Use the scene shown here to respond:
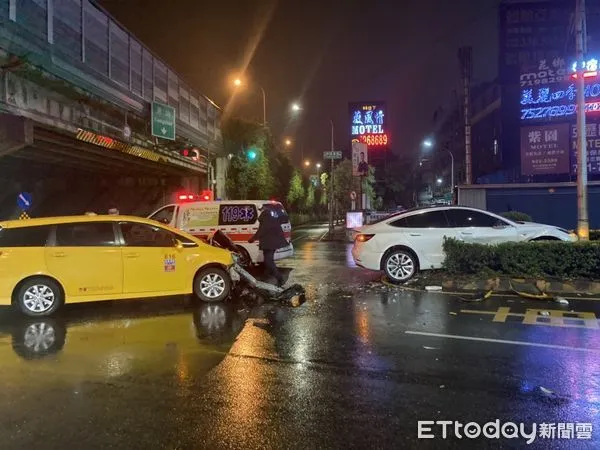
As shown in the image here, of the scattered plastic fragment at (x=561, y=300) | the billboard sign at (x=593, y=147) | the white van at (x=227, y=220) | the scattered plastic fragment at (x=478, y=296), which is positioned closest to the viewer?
the scattered plastic fragment at (x=561, y=300)

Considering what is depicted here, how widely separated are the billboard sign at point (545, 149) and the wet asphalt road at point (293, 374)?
59.6ft

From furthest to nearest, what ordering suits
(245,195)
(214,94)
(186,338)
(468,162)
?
(214,94) < (245,195) < (468,162) < (186,338)

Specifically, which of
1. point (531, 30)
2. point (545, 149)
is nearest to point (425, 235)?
point (545, 149)

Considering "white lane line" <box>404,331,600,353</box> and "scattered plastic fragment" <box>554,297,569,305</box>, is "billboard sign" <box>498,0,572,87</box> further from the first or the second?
"white lane line" <box>404,331,600,353</box>

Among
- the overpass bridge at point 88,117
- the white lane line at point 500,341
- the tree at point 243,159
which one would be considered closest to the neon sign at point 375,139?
the tree at point 243,159

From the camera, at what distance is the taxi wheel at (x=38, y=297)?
8180 mm

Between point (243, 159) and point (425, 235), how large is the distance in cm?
2377

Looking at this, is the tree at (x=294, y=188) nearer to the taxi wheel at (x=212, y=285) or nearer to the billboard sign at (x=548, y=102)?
the billboard sign at (x=548, y=102)

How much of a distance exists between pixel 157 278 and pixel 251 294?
1847 millimetres

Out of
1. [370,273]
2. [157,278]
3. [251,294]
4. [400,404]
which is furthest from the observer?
[370,273]

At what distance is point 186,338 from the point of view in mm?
6812

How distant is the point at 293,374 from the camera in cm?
532

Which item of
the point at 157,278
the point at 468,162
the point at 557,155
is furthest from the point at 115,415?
the point at 468,162

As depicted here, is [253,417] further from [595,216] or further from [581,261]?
[595,216]
